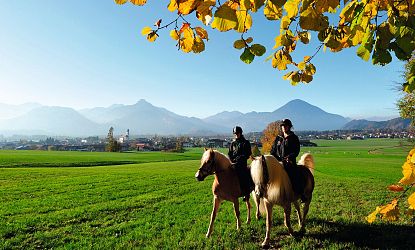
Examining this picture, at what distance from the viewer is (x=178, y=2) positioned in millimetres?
1712

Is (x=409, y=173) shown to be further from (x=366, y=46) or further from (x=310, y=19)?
(x=310, y=19)

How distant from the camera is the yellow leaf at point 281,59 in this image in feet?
8.31

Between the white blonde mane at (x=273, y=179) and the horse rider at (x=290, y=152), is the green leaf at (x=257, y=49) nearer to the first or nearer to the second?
the white blonde mane at (x=273, y=179)

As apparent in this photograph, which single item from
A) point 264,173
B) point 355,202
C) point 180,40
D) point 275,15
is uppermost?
point 275,15

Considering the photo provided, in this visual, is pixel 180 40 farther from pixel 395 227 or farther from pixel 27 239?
pixel 395 227

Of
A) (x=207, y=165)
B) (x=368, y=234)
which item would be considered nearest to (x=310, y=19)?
(x=207, y=165)

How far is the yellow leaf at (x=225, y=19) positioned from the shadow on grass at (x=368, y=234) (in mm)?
7670

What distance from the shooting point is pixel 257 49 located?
220 cm

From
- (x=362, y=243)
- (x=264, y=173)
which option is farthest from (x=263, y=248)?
(x=362, y=243)

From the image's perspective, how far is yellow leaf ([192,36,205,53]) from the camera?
7.15ft

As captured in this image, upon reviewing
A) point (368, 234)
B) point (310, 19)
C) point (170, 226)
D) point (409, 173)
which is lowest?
point (170, 226)

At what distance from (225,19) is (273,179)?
6959mm

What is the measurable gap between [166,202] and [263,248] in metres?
8.36

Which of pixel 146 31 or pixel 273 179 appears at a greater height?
pixel 146 31
